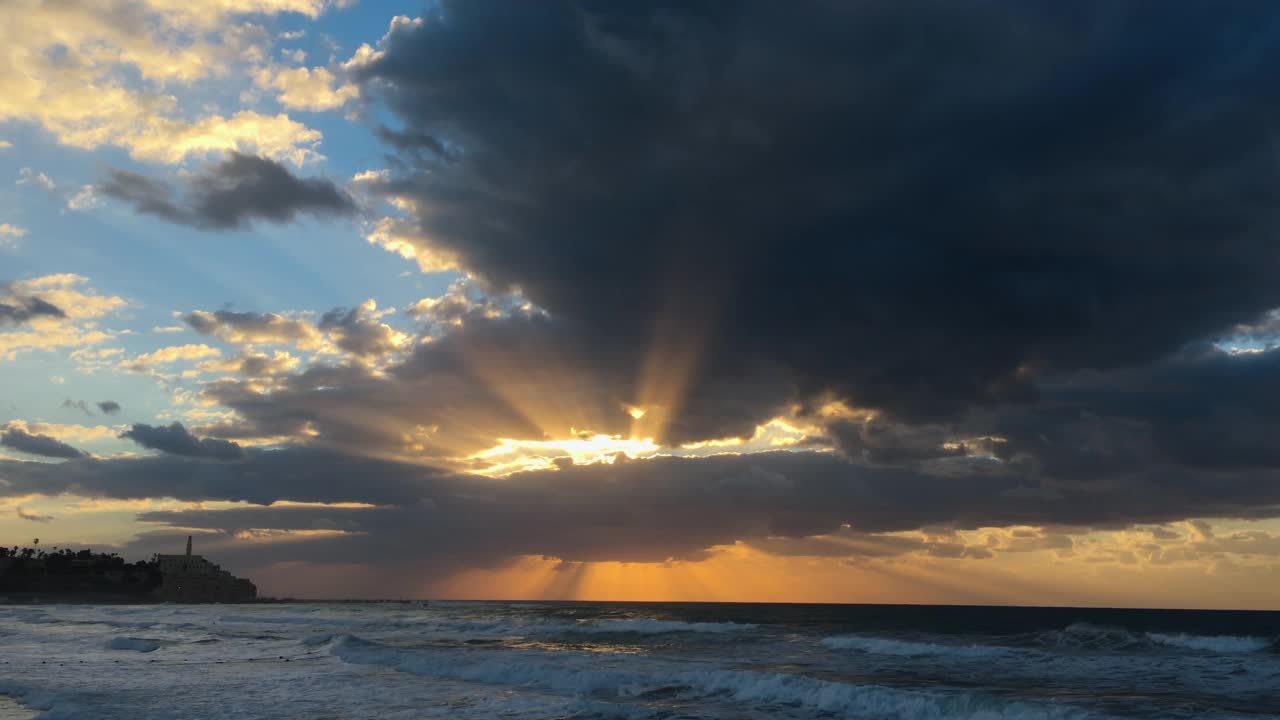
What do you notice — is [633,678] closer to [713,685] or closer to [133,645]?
[713,685]

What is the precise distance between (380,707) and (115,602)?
194792 mm

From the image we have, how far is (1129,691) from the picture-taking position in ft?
109

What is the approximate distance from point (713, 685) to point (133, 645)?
4022 centimetres

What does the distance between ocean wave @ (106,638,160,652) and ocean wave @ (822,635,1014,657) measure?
4499 centimetres

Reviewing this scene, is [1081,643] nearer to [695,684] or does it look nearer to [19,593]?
[695,684]

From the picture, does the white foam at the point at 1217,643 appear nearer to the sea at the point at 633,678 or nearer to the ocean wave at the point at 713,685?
the sea at the point at 633,678

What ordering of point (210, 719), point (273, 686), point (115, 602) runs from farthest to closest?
point (115, 602) → point (273, 686) → point (210, 719)

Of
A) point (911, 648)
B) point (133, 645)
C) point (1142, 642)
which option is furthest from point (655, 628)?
point (133, 645)

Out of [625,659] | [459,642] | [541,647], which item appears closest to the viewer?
[625,659]

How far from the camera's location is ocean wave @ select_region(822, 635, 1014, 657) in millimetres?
51781

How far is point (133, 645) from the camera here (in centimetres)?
5175

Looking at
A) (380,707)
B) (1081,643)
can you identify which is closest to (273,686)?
(380,707)

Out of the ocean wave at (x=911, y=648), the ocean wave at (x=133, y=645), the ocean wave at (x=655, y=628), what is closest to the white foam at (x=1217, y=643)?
the ocean wave at (x=911, y=648)

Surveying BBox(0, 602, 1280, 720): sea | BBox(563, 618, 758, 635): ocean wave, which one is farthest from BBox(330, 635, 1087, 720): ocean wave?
BBox(563, 618, 758, 635): ocean wave
